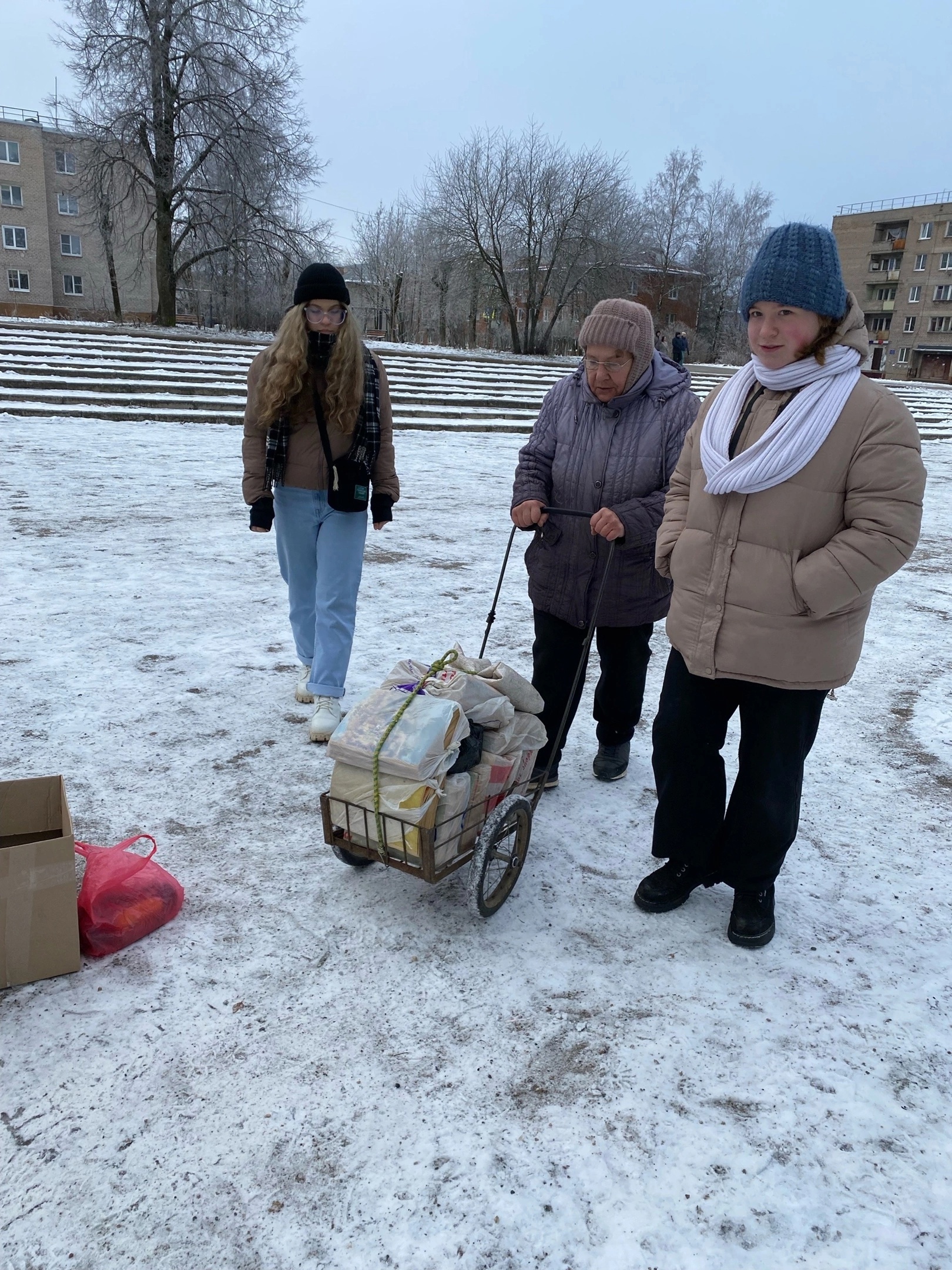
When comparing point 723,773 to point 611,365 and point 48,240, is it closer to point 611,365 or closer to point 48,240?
point 611,365

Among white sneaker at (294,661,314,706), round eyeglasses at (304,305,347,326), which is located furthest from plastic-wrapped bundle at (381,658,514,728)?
round eyeglasses at (304,305,347,326)

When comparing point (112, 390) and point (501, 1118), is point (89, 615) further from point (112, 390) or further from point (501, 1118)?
point (112, 390)

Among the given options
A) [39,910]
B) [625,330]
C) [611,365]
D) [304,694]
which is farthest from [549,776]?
[39,910]

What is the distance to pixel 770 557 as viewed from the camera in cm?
226

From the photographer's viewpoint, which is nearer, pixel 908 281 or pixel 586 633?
pixel 586 633

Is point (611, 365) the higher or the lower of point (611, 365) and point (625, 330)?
the lower

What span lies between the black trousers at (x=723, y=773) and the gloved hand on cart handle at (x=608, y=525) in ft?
1.53

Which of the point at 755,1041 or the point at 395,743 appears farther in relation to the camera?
the point at 395,743

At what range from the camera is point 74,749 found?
3.42m

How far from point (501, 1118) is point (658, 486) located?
2.01 m

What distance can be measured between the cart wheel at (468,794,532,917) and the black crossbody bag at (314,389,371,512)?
156 centimetres

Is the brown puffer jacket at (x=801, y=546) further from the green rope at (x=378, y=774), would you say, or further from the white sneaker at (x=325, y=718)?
the white sneaker at (x=325, y=718)

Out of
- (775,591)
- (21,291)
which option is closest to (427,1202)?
(775,591)

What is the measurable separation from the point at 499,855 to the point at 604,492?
1298mm
